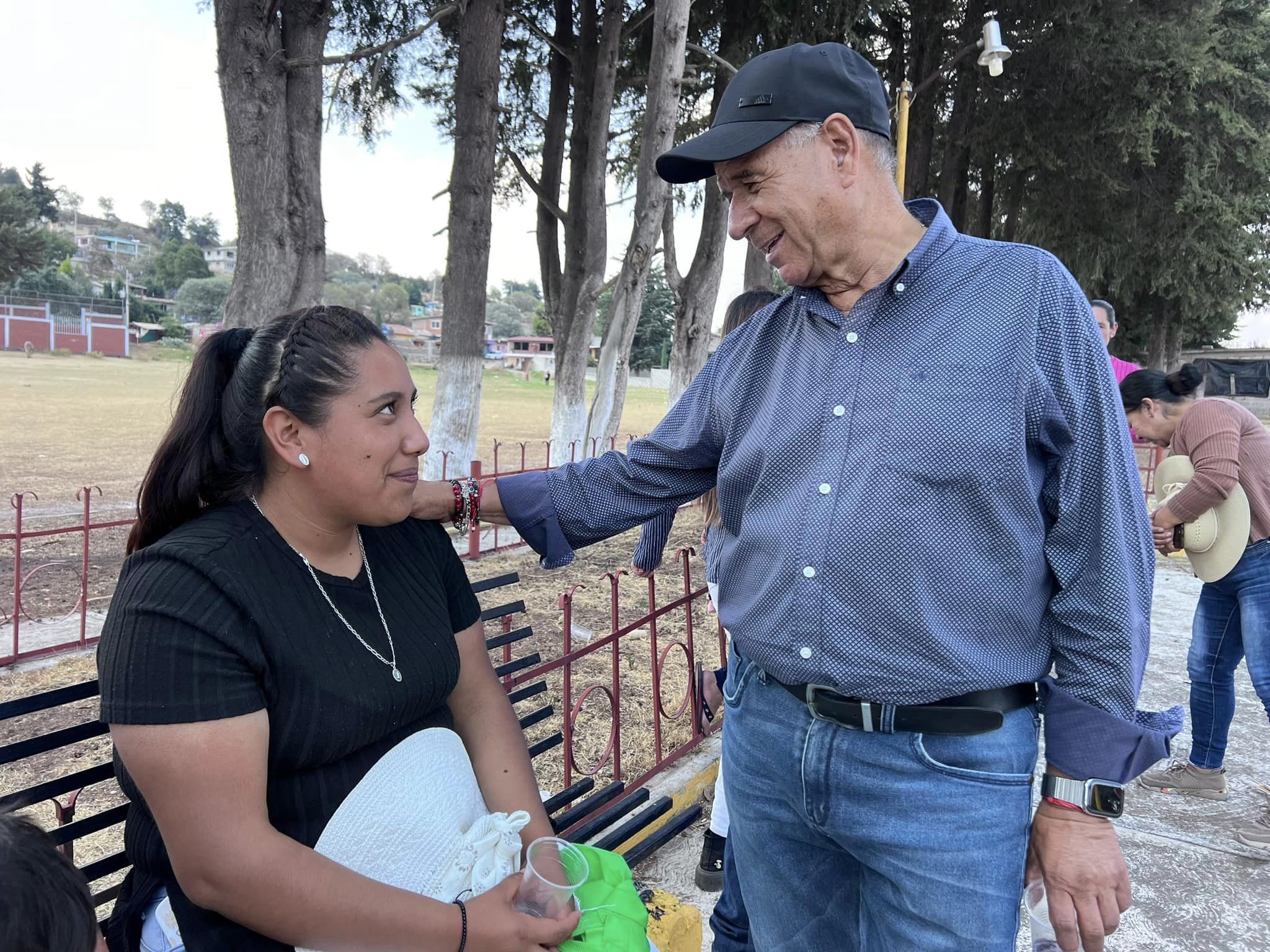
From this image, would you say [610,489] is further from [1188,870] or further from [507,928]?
[1188,870]

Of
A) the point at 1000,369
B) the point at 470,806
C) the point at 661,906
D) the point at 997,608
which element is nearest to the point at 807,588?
the point at 997,608

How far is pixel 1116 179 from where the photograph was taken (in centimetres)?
1352

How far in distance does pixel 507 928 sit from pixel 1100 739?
40.4 inches

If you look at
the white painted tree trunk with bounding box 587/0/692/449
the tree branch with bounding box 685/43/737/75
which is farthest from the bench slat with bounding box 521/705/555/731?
the tree branch with bounding box 685/43/737/75

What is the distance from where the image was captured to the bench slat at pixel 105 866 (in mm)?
1653

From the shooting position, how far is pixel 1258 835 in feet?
10.8

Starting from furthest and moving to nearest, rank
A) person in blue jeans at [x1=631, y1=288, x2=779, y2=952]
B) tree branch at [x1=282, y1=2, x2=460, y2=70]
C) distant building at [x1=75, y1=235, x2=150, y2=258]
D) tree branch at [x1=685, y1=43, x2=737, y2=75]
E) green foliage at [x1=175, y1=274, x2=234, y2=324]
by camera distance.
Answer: distant building at [x1=75, y1=235, x2=150, y2=258], green foliage at [x1=175, y1=274, x2=234, y2=324], tree branch at [x1=685, y1=43, x2=737, y2=75], tree branch at [x1=282, y1=2, x2=460, y2=70], person in blue jeans at [x1=631, y1=288, x2=779, y2=952]

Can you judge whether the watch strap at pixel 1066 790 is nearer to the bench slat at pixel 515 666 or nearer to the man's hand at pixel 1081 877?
the man's hand at pixel 1081 877

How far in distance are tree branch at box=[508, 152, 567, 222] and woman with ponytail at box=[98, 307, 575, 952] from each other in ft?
36.1

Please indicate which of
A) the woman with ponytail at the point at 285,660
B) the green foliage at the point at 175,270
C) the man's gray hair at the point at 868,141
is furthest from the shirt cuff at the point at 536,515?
the green foliage at the point at 175,270

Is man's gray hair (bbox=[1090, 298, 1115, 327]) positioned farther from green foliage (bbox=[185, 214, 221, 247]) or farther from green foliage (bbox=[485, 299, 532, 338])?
green foliage (bbox=[185, 214, 221, 247])

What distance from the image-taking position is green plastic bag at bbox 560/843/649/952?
152cm

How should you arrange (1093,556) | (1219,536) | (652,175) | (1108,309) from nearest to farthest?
(1093,556)
(1219,536)
(1108,309)
(652,175)

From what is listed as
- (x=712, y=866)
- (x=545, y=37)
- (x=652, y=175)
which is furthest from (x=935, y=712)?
(x=545, y=37)
